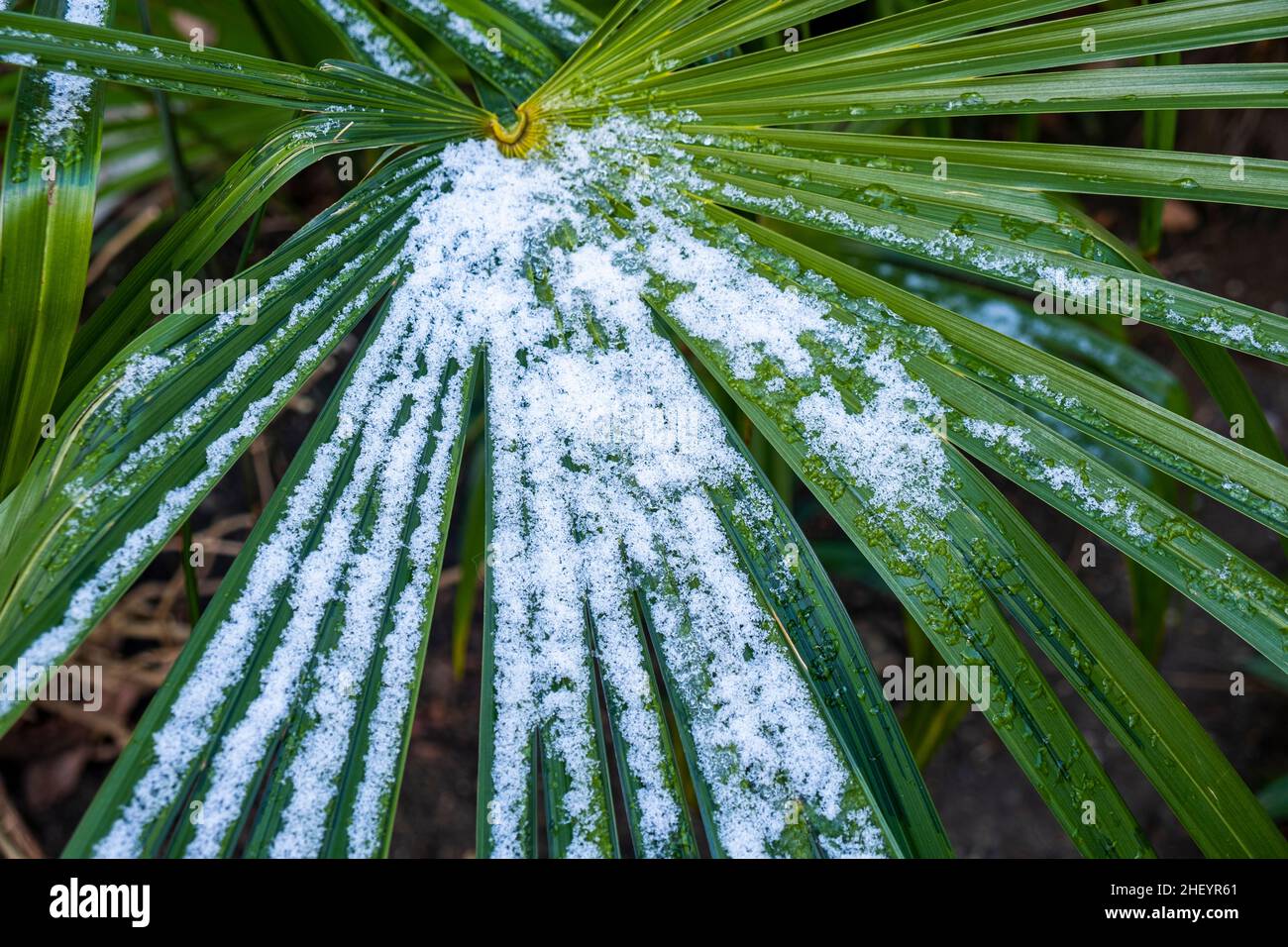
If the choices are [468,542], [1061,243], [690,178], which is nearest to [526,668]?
[690,178]

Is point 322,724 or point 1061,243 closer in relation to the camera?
point 322,724

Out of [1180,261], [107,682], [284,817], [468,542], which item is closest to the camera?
[284,817]

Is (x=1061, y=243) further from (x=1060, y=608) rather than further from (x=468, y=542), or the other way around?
(x=468, y=542)

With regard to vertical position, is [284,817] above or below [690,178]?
below

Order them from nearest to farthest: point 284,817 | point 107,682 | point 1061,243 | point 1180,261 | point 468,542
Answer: point 284,817 → point 1061,243 → point 468,542 → point 107,682 → point 1180,261
